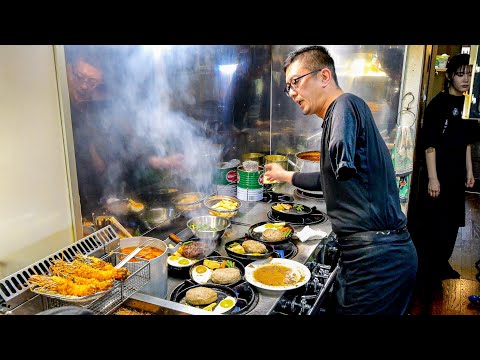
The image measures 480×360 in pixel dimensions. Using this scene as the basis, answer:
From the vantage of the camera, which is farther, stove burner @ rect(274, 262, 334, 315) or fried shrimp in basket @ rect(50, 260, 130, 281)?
stove burner @ rect(274, 262, 334, 315)

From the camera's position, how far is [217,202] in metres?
3.77

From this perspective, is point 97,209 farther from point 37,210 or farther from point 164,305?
point 164,305

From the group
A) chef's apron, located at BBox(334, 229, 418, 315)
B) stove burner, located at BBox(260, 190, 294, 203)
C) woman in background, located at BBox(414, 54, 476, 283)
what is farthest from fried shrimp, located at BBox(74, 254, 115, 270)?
woman in background, located at BBox(414, 54, 476, 283)

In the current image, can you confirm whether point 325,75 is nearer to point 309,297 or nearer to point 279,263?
point 279,263

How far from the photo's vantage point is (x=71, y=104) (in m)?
2.24

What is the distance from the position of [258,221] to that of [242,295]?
4.14 ft

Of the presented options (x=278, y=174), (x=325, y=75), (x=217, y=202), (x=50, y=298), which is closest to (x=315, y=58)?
(x=325, y=75)

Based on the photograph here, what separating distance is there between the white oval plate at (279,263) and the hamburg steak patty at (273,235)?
0.93ft

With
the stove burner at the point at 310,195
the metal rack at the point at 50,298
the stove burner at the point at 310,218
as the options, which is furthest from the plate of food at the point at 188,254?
the stove burner at the point at 310,195

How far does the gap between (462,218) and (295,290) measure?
3174mm

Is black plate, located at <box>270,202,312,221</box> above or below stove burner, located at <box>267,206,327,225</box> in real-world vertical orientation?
above

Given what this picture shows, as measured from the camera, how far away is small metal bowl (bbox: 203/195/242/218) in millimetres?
3406

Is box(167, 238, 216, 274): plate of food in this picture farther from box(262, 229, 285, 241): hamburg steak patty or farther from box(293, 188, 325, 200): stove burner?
box(293, 188, 325, 200): stove burner

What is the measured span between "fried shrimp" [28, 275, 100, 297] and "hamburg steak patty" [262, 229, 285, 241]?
59.1 inches
